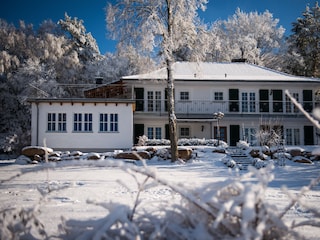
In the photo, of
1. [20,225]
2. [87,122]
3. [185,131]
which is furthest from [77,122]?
[20,225]

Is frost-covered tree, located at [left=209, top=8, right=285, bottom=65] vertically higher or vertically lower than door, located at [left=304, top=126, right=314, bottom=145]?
higher

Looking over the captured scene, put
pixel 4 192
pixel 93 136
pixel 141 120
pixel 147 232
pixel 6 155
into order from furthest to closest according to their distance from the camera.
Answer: pixel 6 155, pixel 141 120, pixel 93 136, pixel 4 192, pixel 147 232

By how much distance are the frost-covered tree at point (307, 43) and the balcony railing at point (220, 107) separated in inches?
459

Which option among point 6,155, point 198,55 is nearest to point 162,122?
point 198,55

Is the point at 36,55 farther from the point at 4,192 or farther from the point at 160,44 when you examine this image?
the point at 4,192

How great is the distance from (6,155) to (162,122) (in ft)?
46.0

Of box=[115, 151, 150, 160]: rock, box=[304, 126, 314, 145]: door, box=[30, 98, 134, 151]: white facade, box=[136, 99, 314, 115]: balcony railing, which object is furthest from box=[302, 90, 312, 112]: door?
box=[115, 151, 150, 160]: rock

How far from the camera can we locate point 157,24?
12.5 meters

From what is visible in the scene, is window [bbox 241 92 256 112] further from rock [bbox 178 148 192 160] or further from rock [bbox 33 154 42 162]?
rock [bbox 33 154 42 162]

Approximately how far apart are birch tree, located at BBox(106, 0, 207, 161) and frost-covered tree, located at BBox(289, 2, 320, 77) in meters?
23.6

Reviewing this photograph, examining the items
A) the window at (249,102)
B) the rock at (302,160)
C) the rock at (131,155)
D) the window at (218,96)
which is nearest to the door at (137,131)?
the window at (218,96)

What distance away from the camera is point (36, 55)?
30672mm

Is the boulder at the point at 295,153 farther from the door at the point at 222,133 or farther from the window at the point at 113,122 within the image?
the window at the point at 113,122

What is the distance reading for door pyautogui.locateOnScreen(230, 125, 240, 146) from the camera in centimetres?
2134
